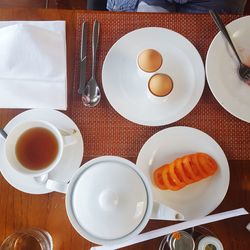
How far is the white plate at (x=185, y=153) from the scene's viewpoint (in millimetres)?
740

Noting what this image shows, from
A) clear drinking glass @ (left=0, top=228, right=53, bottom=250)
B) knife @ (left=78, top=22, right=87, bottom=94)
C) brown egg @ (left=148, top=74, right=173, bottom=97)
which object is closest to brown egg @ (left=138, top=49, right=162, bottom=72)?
brown egg @ (left=148, top=74, right=173, bottom=97)

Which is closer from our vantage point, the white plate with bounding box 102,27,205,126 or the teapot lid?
the teapot lid

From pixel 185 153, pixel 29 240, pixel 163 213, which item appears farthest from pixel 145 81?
pixel 29 240

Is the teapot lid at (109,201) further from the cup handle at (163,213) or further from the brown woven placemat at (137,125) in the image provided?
the brown woven placemat at (137,125)

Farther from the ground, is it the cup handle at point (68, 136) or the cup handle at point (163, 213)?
the cup handle at point (68, 136)

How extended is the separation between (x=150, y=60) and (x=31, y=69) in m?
0.24

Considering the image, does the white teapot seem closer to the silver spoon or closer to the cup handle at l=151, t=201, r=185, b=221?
the cup handle at l=151, t=201, r=185, b=221

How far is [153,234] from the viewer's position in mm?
709

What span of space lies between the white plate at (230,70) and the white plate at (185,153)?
9 centimetres

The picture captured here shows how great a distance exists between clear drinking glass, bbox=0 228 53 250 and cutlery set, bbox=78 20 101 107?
274 millimetres

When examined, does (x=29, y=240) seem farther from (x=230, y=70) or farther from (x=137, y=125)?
(x=230, y=70)

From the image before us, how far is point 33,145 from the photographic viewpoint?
2.45 ft

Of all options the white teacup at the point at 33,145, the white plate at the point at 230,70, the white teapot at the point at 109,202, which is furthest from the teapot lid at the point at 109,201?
the white plate at the point at 230,70

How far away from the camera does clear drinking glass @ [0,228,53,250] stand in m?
0.74
